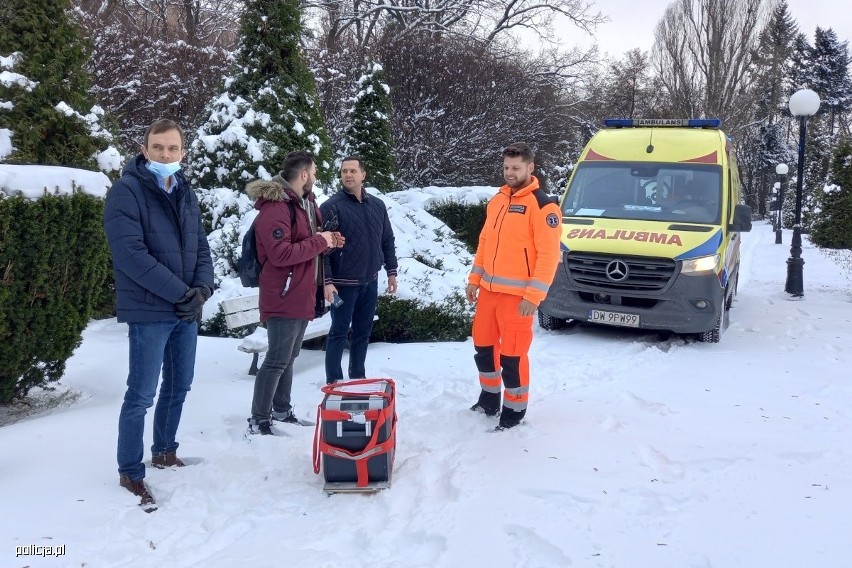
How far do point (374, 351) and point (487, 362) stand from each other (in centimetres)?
245

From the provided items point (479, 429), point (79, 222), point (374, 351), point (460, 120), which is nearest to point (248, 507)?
point (479, 429)

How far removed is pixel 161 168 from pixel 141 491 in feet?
5.81

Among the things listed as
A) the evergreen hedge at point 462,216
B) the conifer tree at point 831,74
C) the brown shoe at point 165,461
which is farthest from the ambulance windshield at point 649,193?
the conifer tree at point 831,74

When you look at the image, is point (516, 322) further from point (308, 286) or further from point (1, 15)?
point (1, 15)

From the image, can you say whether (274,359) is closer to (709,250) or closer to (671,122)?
(709,250)

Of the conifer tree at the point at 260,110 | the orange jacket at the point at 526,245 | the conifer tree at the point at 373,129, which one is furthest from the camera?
the conifer tree at the point at 373,129

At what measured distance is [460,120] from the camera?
20516mm

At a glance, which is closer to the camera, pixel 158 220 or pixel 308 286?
pixel 158 220

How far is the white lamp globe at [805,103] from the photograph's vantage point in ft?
38.2

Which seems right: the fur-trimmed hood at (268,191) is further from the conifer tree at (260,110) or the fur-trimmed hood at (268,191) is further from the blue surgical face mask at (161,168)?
the conifer tree at (260,110)

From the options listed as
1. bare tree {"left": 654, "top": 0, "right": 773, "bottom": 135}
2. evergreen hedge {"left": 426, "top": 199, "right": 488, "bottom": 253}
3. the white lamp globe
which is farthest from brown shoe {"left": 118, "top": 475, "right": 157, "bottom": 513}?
bare tree {"left": 654, "top": 0, "right": 773, "bottom": 135}

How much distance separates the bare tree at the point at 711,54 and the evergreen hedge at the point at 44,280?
3969 centimetres

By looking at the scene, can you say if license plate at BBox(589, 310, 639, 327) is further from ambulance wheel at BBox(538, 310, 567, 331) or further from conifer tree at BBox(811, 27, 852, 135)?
conifer tree at BBox(811, 27, 852, 135)

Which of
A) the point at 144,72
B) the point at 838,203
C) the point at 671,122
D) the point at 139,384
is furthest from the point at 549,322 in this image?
the point at 144,72
